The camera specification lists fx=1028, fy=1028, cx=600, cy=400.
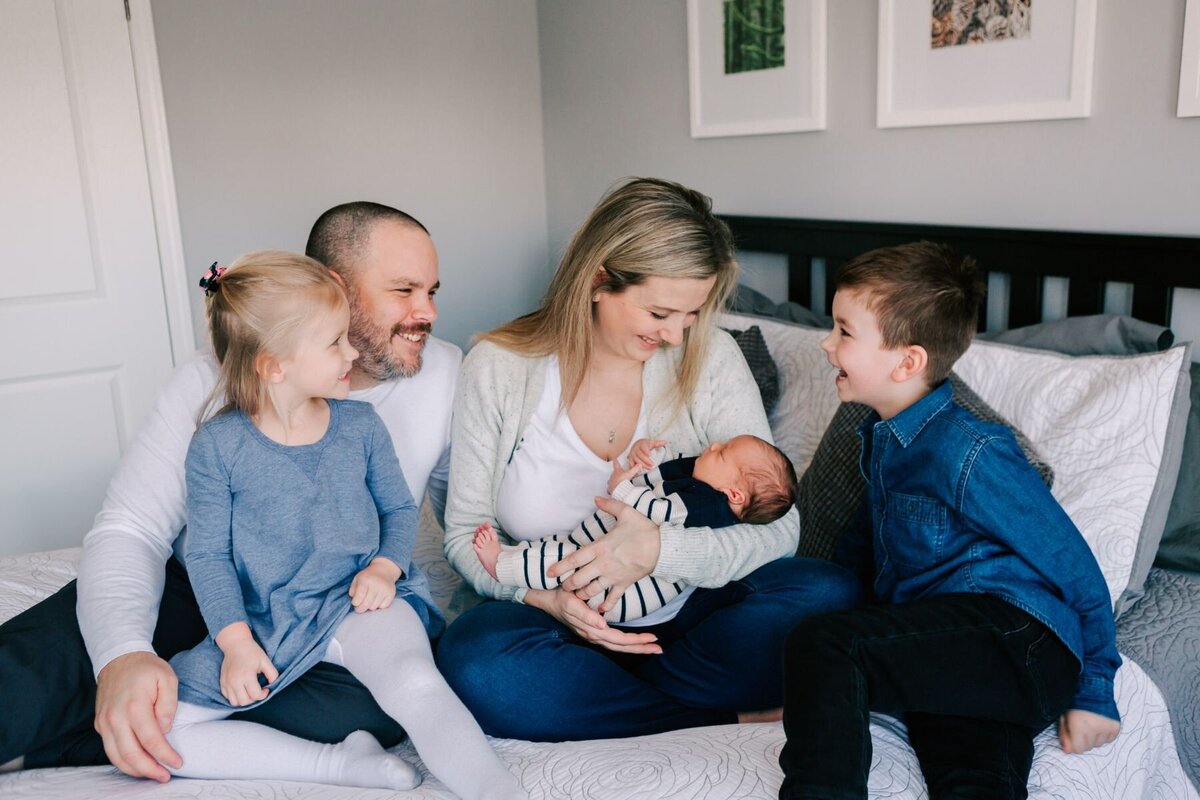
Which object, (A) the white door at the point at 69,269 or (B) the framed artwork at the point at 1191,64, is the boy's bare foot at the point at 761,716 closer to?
(B) the framed artwork at the point at 1191,64

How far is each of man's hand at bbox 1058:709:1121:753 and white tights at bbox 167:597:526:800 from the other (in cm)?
74

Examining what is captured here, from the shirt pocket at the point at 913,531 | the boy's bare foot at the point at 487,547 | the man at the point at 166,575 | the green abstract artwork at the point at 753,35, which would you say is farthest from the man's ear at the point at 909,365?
the green abstract artwork at the point at 753,35

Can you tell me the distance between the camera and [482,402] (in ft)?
5.74

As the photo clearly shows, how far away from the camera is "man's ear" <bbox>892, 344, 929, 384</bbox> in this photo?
1.55 m

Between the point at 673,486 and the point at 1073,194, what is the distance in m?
1.00

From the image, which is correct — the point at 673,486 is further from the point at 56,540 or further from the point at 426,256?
the point at 56,540

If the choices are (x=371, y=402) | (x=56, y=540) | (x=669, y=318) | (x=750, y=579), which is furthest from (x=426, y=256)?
(x=56, y=540)

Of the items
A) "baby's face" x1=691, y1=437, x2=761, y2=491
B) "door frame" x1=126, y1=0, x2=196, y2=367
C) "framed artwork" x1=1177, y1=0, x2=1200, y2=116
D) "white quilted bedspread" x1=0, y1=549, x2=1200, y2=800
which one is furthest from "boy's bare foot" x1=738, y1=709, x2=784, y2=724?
"door frame" x1=126, y1=0, x2=196, y2=367

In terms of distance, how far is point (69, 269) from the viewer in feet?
9.76

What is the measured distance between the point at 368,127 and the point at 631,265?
1.92 m

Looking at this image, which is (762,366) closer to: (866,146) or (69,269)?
(866,146)

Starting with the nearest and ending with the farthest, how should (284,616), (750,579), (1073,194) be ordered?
(284,616), (750,579), (1073,194)

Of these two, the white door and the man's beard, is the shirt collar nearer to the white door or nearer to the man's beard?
the man's beard

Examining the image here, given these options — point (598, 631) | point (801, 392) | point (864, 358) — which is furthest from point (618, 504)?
point (801, 392)
